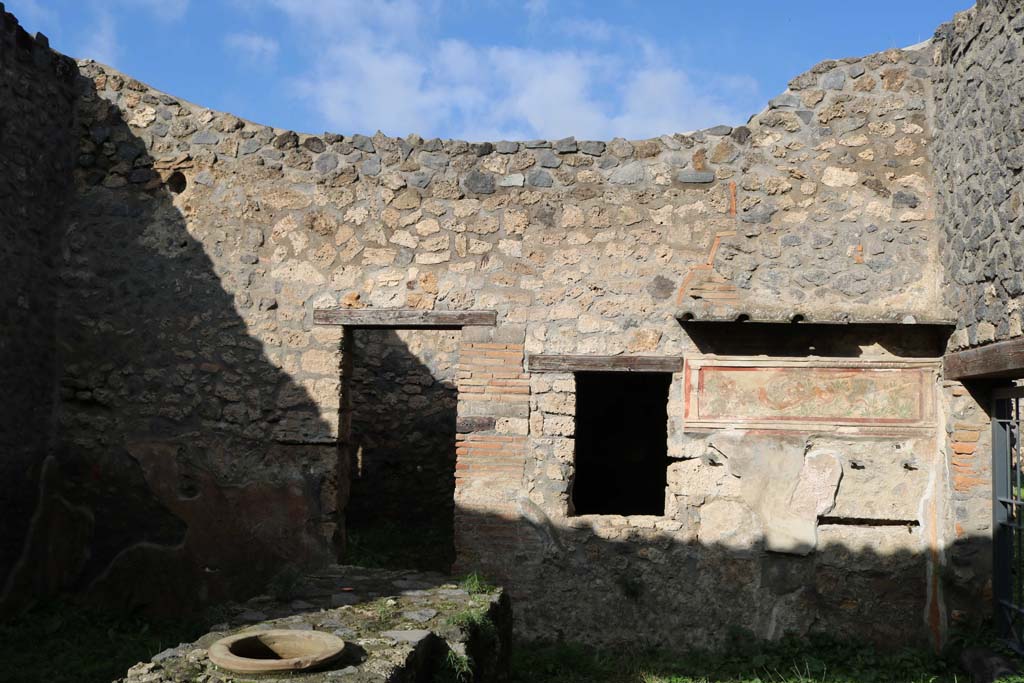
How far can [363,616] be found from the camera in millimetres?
4918

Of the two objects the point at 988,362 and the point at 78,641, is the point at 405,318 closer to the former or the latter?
the point at 78,641

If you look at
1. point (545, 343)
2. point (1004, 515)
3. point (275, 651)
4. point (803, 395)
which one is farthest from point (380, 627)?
point (1004, 515)

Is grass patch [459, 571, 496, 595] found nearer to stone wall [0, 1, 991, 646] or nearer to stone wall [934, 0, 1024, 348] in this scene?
stone wall [0, 1, 991, 646]

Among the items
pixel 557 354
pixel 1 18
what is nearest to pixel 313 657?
pixel 557 354

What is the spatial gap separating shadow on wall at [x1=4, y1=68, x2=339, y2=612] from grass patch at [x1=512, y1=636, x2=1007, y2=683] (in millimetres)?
1741

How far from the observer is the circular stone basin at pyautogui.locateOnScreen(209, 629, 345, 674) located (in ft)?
12.3

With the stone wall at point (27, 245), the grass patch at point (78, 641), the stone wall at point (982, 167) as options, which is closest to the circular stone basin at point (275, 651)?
the grass patch at point (78, 641)

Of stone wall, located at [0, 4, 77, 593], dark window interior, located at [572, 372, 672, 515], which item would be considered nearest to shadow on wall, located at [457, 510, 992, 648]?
stone wall, located at [0, 4, 77, 593]

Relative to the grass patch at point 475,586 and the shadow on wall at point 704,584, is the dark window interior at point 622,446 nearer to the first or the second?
the shadow on wall at point 704,584

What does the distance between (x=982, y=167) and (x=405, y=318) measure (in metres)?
3.76

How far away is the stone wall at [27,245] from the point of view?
6.42m

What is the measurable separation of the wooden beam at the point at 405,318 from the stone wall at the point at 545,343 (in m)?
0.08

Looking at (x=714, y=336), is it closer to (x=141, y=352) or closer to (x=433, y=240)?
(x=433, y=240)

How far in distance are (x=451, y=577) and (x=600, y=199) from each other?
277cm
